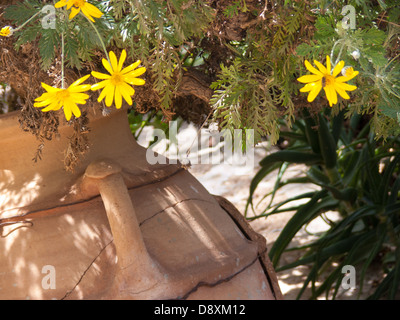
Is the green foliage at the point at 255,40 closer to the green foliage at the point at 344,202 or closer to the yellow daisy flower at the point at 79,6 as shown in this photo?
the yellow daisy flower at the point at 79,6

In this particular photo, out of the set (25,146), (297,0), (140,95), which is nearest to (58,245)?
(25,146)

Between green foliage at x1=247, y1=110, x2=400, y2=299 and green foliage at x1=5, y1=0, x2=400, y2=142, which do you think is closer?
green foliage at x1=5, y1=0, x2=400, y2=142

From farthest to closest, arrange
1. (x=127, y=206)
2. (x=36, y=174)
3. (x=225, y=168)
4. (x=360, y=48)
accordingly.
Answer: (x=225, y=168)
(x=36, y=174)
(x=127, y=206)
(x=360, y=48)

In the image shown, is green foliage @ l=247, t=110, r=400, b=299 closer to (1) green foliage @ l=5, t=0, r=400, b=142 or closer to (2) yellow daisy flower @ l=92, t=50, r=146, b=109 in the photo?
(1) green foliage @ l=5, t=0, r=400, b=142

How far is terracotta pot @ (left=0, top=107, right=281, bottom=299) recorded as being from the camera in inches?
39.6

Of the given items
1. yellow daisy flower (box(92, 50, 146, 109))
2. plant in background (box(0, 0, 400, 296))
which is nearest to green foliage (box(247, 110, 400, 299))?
plant in background (box(0, 0, 400, 296))

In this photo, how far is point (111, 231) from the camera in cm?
104

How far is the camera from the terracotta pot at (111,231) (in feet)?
3.30

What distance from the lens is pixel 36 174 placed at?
1.11 meters

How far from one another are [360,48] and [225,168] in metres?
2.53

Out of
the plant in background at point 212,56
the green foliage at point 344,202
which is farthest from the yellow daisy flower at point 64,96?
the green foliage at point 344,202
